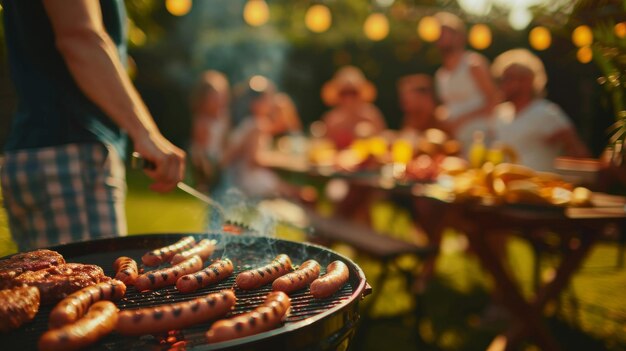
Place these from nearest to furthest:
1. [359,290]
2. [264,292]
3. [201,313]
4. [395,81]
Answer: [201,313] < [359,290] < [264,292] < [395,81]

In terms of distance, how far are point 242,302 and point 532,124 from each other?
392 centimetres

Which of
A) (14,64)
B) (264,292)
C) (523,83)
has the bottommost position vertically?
(264,292)

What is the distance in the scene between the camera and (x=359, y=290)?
1.55 m

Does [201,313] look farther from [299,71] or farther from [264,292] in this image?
[299,71]

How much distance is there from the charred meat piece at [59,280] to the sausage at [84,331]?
249 millimetres

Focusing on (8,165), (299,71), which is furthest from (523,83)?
(299,71)

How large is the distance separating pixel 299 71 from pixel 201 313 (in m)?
16.9

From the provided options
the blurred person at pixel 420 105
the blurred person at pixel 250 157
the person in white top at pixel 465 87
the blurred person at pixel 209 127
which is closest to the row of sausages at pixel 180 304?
the blurred person at pixel 250 157

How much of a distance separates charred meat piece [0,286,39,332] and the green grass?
1.55m

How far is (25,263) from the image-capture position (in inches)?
67.3

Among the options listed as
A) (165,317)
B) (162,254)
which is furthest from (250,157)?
(165,317)

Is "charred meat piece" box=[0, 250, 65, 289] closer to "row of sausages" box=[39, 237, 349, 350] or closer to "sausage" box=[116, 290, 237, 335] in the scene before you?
"row of sausages" box=[39, 237, 349, 350]

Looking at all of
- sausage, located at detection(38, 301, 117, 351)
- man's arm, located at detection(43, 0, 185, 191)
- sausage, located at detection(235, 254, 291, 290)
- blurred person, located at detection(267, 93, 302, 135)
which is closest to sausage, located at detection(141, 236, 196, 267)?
man's arm, located at detection(43, 0, 185, 191)

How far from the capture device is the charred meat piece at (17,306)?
1.36 m
